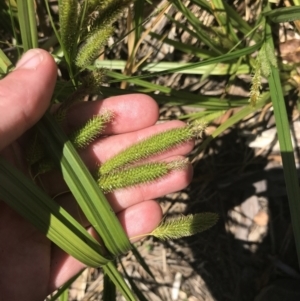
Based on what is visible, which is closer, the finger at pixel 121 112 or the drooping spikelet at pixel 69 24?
the drooping spikelet at pixel 69 24

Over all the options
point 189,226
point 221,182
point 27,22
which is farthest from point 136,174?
point 221,182

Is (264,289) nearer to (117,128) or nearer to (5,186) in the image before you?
(117,128)

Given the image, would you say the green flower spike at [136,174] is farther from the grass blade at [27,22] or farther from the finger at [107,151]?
the grass blade at [27,22]

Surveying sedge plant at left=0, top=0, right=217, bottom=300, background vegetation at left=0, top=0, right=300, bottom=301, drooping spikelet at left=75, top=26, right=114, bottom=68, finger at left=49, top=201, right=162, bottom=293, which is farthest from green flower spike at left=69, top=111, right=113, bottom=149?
background vegetation at left=0, top=0, right=300, bottom=301

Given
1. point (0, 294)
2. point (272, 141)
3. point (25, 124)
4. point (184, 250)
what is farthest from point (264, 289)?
point (25, 124)

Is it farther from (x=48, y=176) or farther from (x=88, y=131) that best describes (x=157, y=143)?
(x=48, y=176)

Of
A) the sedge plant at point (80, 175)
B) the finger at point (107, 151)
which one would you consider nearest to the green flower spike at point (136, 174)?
the sedge plant at point (80, 175)

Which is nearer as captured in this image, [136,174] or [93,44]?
[93,44]
